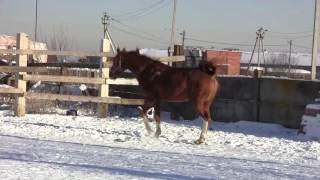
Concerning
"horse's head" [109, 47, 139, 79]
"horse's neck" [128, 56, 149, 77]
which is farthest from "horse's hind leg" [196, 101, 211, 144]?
"horse's head" [109, 47, 139, 79]

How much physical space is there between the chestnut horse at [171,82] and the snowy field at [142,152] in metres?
0.67

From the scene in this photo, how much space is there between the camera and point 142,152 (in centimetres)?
816

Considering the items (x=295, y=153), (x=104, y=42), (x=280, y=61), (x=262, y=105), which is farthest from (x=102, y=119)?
(x=280, y=61)

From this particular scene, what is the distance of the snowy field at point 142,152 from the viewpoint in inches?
257

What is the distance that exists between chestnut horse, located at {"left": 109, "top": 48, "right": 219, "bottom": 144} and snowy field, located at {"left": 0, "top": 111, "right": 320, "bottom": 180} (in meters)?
0.67

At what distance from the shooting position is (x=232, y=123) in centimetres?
1320

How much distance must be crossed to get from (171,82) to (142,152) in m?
2.29

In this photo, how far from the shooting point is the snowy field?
6535 millimetres

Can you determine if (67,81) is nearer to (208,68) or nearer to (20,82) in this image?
(20,82)

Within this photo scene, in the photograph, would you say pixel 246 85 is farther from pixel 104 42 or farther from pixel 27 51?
pixel 27 51

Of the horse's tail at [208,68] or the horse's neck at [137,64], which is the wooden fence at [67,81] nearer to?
the horse's neck at [137,64]

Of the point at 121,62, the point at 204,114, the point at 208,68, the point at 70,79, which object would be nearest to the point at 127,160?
the point at 204,114

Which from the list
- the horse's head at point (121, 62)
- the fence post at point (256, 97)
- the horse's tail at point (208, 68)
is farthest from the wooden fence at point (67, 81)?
the horse's tail at point (208, 68)

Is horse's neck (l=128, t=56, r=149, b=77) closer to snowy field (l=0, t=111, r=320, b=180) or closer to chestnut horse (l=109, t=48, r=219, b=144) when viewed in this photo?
chestnut horse (l=109, t=48, r=219, b=144)
